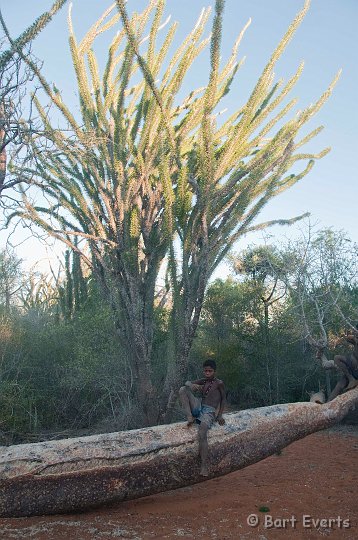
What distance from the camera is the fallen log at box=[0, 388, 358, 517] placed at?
4922 millimetres

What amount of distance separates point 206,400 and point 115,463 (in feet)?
3.99

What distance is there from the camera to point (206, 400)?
18.8 ft

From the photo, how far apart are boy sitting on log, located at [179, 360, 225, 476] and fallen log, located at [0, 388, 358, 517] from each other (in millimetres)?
167

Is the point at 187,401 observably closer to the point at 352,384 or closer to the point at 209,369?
the point at 209,369

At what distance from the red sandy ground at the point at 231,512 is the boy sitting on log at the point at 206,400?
0.62 meters

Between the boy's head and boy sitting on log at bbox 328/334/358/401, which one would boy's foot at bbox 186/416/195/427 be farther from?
boy sitting on log at bbox 328/334/358/401

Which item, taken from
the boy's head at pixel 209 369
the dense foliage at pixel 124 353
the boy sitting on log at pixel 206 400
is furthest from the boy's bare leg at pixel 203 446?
the dense foliage at pixel 124 353

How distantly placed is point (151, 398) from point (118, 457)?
3.05m

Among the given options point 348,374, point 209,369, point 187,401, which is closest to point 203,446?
point 187,401

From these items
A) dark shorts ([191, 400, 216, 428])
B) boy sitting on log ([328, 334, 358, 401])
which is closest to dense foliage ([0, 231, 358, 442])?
boy sitting on log ([328, 334, 358, 401])

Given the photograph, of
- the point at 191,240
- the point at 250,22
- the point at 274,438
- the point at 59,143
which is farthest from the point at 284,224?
the point at 59,143

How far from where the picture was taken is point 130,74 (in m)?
8.48

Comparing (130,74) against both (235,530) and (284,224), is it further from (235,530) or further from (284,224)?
(235,530)

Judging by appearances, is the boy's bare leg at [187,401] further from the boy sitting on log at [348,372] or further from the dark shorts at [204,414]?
the boy sitting on log at [348,372]
